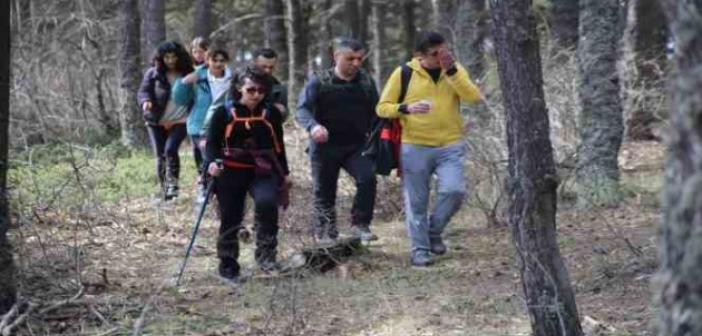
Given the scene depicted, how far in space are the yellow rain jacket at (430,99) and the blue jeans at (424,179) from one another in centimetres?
7

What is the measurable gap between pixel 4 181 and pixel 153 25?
Result: 10329mm

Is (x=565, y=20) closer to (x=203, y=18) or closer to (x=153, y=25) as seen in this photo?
(x=153, y=25)

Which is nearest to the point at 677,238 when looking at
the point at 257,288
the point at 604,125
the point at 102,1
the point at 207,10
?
the point at 257,288

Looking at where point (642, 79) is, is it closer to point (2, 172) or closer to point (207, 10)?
point (207, 10)

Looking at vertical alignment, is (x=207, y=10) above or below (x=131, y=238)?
above

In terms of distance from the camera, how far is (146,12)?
16.4 metres

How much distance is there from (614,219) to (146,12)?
9073mm

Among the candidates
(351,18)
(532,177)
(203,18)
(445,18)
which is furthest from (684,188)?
(351,18)

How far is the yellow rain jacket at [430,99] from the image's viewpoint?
26.5 feet

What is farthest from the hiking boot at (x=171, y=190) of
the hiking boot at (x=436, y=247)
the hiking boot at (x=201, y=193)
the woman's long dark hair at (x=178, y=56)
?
the hiking boot at (x=436, y=247)

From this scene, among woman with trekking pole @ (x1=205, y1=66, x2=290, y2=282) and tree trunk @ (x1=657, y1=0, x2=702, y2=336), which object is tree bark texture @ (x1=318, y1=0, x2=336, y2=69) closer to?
woman with trekking pole @ (x1=205, y1=66, x2=290, y2=282)

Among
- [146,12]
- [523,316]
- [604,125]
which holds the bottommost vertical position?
[523,316]

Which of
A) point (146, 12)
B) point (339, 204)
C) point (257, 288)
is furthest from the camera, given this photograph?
point (146, 12)

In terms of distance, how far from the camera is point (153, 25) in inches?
635
